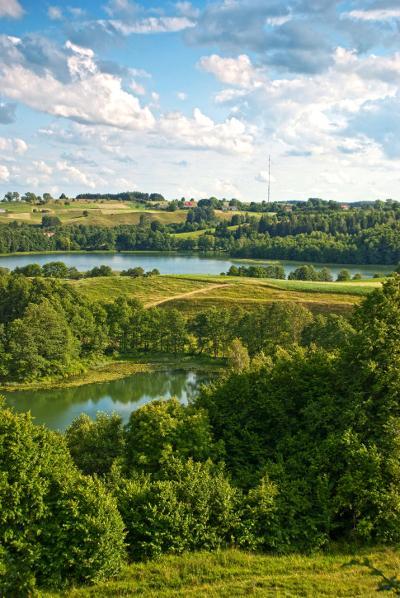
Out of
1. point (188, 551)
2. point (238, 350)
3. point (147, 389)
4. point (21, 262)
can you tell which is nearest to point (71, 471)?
point (188, 551)

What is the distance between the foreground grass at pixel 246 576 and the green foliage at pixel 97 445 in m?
8.09

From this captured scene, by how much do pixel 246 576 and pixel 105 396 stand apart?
33.6m

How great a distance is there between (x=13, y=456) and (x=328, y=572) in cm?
940

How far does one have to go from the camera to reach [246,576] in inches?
564

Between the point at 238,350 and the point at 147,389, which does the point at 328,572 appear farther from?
the point at 147,389

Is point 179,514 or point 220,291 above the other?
point 179,514

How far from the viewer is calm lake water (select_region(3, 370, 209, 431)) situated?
42.0 m

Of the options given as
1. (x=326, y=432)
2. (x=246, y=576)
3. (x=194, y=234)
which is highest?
(x=194, y=234)

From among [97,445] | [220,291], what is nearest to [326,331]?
[220,291]

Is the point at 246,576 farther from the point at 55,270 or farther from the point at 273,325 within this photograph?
the point at 55,270

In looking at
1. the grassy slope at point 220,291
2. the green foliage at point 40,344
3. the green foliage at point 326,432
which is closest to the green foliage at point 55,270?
the grassy slope at point 220,291

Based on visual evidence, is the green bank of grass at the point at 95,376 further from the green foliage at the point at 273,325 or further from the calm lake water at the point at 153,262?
the calm lake water at the point at 153,262

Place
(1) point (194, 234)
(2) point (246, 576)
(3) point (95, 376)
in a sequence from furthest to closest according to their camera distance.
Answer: (1) point (194, 234) → (3) point (95, 376) → (2) point (246, 576)

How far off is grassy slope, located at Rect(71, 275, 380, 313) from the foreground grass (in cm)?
5392
